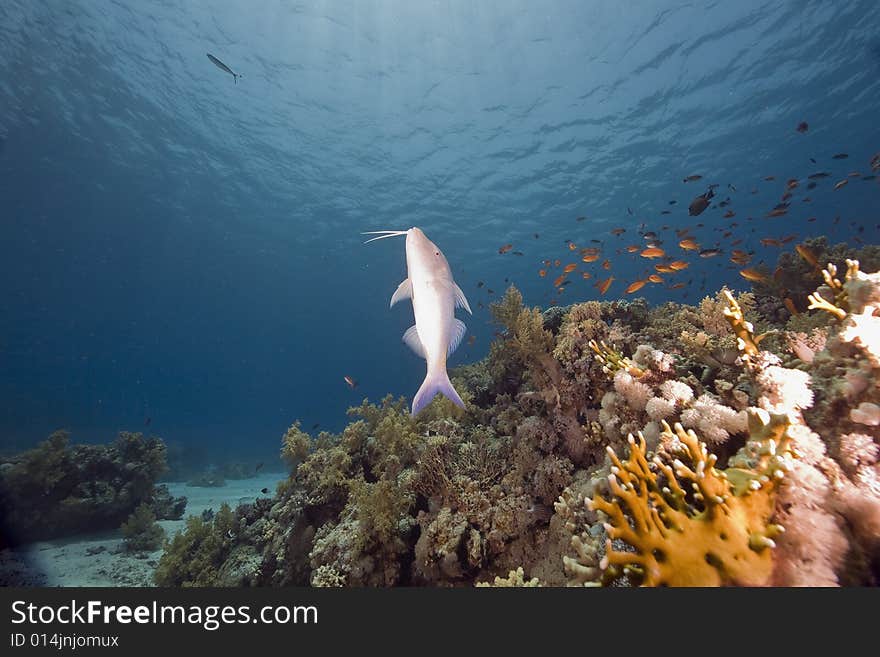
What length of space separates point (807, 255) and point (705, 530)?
8963mm

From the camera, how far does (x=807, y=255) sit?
7.32m

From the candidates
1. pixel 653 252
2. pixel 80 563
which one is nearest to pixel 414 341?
pixel 653 252

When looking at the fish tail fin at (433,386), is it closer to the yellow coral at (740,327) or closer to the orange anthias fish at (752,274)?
the yellow coral at (740,327)

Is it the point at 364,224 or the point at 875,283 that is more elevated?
the point at 364,224

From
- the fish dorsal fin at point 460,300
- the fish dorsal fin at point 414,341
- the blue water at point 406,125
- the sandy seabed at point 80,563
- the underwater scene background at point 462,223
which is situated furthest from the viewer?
the blue water at point 406,125

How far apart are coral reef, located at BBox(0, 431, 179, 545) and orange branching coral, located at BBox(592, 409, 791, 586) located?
13910mm

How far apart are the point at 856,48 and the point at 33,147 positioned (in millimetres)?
A: 59229

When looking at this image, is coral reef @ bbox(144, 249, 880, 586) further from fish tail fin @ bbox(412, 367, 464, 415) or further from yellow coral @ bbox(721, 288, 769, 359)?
fish tail fin @ bbox(412, 367, 464, 415)

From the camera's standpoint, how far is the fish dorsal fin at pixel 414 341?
118 inches

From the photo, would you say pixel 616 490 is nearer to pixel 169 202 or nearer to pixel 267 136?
pixel 267 136

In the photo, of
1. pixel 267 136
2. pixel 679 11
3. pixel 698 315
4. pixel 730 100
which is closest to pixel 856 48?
pixel 730 100

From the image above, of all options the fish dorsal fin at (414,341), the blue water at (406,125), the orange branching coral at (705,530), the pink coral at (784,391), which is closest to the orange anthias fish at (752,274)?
the blue water at (406,125)

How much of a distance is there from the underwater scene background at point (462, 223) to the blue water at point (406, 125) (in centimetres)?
21

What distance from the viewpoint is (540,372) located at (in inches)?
216
